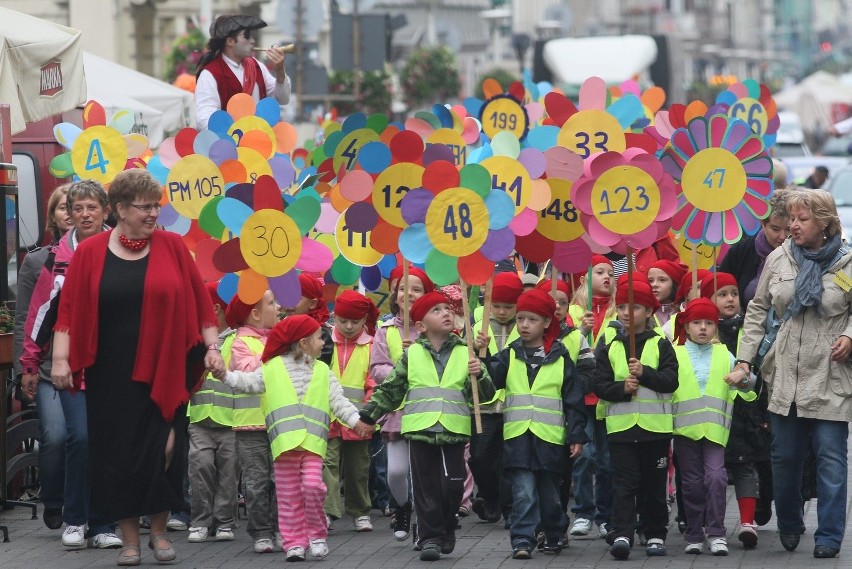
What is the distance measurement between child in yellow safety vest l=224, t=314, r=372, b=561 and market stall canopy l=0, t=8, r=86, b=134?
9.14 feet

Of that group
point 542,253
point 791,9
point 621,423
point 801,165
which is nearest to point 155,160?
point 542,253

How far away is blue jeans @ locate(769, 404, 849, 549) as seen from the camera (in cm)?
820

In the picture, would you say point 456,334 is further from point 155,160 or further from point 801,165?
point 801,165

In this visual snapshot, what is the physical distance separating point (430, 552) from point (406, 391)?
769 mm

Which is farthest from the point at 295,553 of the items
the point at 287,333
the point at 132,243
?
the point at 132,243

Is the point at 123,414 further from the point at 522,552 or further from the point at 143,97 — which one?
the point at 143,97

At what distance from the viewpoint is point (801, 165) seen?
28.6 metres

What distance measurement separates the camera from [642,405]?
8.46 metres

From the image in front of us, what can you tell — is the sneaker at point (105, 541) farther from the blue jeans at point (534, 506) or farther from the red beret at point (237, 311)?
the blue jeans at point (534, 506)

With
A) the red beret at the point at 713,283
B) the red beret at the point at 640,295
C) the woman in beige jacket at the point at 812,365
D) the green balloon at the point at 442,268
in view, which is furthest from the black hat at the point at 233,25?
the woman in beige jacket at the point at 812,365

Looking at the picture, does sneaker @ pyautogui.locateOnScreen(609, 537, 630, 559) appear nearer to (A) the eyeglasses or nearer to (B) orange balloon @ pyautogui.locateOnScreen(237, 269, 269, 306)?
(B) orange balloon @ pyautogui.locateOnScreen(237, 269, 269, 306)

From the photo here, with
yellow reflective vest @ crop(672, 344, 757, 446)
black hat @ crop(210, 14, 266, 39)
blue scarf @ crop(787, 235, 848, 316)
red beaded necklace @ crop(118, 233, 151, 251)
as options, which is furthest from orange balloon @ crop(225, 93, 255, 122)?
blue scarf @ crop(787, 235, 848, 316)

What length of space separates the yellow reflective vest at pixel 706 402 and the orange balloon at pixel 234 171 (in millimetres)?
2809

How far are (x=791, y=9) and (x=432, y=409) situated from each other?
18154 centimetres
